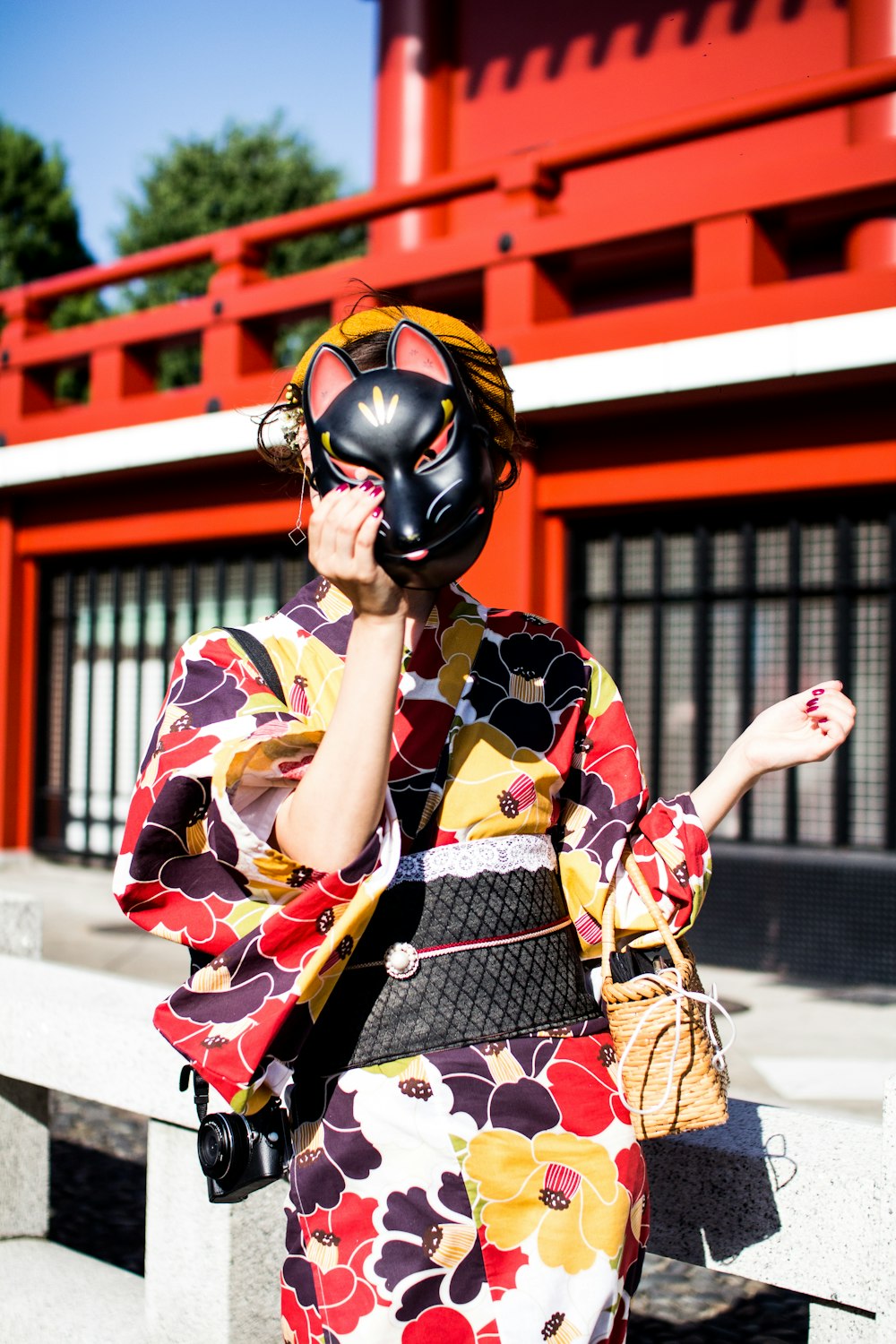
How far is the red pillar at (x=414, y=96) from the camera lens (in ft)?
26.6

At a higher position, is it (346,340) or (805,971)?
(346,340)

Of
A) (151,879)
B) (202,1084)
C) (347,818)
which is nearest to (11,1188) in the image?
(202,1084)

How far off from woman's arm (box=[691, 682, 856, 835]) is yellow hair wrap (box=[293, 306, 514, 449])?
477 mm

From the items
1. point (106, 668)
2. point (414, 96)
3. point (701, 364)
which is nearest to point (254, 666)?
point (701, 364)

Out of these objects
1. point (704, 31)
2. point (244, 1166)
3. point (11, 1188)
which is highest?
point (704, 31)

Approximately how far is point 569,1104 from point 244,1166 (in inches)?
13.9

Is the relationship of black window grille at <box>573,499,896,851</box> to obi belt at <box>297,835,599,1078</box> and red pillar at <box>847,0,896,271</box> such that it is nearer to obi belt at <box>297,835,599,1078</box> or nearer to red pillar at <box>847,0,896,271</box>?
red pillar at <box>847,0,896,271</box>

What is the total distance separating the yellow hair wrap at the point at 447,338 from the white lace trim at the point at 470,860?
17.9 inches

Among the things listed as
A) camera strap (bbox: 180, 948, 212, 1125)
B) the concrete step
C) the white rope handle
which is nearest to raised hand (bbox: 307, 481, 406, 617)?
camera strap (bbox: 180, 948, 212, 1125)

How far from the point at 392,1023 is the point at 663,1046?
320 millimetres

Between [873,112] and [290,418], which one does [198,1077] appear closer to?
[290,418]

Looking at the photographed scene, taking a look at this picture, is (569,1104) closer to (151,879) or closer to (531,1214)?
(531,1214)

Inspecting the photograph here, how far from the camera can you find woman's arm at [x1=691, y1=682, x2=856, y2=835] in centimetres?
159

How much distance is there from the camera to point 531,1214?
1.35m
